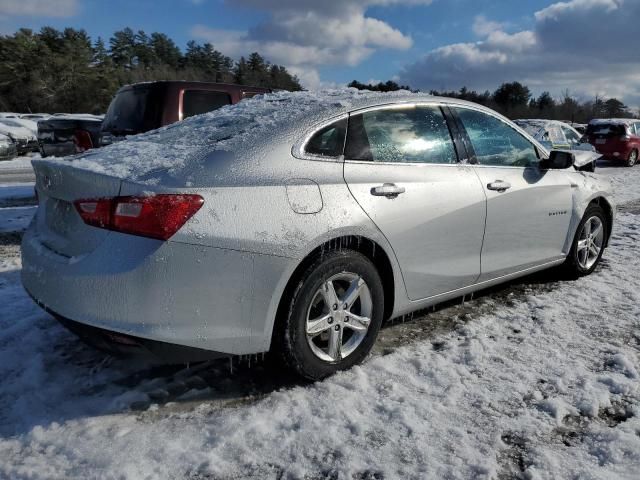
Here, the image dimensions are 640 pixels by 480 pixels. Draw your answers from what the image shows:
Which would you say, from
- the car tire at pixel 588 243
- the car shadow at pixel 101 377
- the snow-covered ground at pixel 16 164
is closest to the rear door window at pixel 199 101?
the car shadow at pixel 101 377

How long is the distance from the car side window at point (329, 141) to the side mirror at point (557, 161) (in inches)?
78.5

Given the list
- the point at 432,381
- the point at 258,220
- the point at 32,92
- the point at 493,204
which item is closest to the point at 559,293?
the point at 493,204

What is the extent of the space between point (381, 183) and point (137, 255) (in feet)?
4.50

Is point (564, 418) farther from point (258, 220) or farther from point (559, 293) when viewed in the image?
point (559, 293)

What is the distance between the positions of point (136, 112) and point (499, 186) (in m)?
4.20

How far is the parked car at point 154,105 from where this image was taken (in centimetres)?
576

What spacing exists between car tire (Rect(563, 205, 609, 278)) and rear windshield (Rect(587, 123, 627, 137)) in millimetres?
15902

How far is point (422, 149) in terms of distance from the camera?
3252 mm

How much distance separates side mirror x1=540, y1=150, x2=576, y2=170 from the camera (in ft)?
13.3

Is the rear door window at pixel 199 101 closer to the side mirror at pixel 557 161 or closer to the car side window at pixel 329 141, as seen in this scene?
the car side window at pixel 329 141

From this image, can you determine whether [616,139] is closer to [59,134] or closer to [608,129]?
[608,129]

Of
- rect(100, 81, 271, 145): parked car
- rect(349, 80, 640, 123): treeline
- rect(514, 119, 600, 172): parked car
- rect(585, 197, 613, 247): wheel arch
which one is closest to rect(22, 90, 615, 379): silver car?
rect(585, 197, 613, 247): wheel arch

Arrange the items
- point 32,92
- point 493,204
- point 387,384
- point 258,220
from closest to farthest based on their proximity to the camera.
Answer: point 258,220 < point 387,384 < point 493,204 < point 32,92

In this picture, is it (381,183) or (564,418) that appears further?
(381,183)
